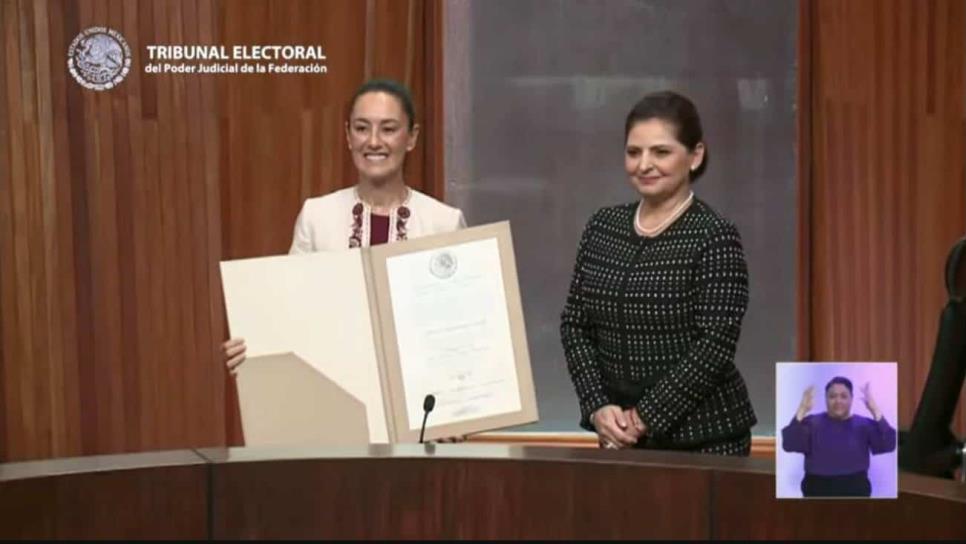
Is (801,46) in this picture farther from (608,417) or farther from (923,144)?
(608,417)

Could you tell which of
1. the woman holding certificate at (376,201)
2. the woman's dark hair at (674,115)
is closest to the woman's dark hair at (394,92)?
the woman holding certificate at (376,201)

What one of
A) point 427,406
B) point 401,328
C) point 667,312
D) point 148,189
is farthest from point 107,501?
point 148,189

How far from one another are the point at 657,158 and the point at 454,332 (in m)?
0.48

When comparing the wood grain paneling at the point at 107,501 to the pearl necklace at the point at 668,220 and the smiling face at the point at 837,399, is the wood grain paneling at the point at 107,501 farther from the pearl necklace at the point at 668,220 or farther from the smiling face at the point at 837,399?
the pearl necklace at the point at 668,220

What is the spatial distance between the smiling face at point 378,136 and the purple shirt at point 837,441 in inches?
58.7

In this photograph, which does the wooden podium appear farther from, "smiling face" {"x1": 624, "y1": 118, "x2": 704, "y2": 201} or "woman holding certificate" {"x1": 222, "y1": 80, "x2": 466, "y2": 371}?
"woman holding certificate" {"x1": 222, "y1": 80, "x2": 466, "y2": 371}

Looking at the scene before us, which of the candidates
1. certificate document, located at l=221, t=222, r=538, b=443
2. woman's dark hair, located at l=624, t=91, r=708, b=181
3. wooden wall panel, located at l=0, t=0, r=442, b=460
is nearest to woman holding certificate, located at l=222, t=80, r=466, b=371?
certificate document, located at l=221, t=222, r=538, b=443

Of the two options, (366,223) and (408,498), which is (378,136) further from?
(408,498)

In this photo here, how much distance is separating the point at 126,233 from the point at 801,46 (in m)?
2.18

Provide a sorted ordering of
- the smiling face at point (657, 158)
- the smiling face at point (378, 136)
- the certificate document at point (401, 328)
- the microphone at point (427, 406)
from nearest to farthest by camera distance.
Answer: the microphone at point (427, 406)
the certificate document at point (401, 328)
the smiling face at point (657, 158)
the smiling face at point (378, 136)

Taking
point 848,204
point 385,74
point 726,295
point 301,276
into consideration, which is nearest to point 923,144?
point 848,204

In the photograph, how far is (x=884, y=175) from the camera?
178 inches

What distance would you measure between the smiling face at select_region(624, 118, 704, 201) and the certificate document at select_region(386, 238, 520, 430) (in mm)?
299

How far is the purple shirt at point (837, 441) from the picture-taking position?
1.48 metres
